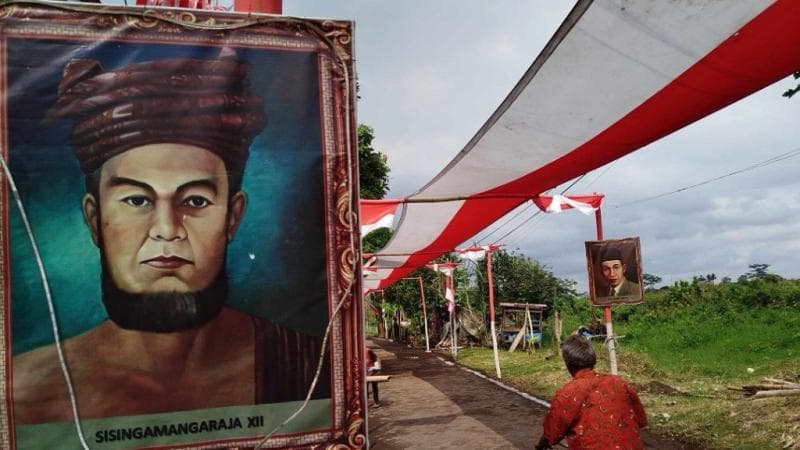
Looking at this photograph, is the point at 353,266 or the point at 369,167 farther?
the point at 369,167

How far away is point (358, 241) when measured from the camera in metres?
2.62

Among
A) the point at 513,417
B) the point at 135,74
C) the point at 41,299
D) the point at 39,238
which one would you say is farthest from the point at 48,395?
the point at 513,417

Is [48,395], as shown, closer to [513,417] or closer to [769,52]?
[769,52]

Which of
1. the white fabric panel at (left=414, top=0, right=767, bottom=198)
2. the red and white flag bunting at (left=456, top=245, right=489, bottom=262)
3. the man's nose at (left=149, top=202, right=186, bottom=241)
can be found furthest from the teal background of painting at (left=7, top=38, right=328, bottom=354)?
the red and white flag bunting at (left=456, top=245, right=489, bottom=262)

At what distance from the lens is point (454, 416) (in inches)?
362

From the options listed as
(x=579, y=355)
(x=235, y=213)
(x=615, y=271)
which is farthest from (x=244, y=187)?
(x=615, y=271)

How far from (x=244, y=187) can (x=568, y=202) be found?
197 inches

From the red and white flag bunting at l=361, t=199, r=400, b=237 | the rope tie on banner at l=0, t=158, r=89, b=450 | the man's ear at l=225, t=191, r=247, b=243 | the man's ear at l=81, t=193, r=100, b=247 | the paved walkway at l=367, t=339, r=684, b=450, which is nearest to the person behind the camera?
the rope tie on banner at l=0, t=158, r=89, b=450

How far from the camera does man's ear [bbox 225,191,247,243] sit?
2549mm

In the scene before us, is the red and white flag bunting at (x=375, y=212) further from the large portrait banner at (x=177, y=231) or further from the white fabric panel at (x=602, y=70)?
the large portrait banner at (x=177, y=231)

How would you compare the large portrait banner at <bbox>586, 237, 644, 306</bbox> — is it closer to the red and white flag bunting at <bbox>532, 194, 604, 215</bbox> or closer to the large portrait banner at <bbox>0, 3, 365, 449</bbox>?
the red and white flag bunting at <bbox>532, 194, 604, 215</bbox>

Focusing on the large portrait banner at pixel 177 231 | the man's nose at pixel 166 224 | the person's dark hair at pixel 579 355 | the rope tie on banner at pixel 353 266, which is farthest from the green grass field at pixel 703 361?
the man's nose at pixel 166 224

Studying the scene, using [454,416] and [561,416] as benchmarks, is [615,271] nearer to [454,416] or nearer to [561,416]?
[561,416]

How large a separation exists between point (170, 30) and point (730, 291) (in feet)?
63.8
